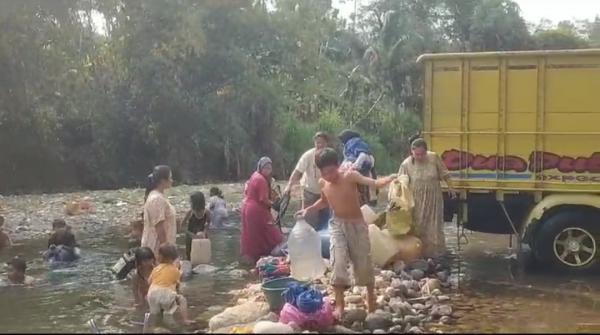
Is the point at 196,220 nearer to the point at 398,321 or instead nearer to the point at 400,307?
the point at 400,307

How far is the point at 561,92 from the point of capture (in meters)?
9.84

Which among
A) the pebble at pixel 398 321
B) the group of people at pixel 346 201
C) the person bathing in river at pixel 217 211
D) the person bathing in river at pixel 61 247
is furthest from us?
the person bathing in river at pixel 217 211

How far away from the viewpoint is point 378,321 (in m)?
6.91

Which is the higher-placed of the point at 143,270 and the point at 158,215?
the point at 158,215

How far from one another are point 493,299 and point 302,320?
2.75m

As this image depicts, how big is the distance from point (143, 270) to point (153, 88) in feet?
70.8

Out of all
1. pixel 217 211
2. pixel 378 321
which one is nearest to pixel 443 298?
pixel 378 321

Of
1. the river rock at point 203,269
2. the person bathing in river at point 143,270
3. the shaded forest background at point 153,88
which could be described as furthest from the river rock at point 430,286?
the shaded forest background at point 153,88

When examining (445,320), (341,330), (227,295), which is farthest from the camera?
(227,295)

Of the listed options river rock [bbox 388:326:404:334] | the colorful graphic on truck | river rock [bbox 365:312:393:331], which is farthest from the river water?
the colorful graphic on truck

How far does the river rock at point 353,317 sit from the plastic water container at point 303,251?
5.45 ft

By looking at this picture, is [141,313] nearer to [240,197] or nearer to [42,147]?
[240,197]

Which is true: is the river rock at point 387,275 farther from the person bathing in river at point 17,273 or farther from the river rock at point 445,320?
the person bathing in river at point 17,273

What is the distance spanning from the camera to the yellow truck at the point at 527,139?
9789mm
